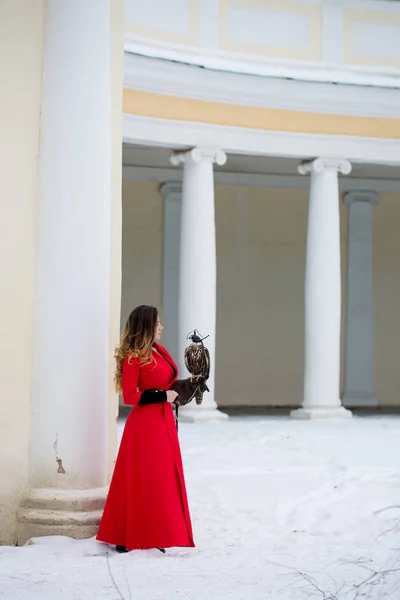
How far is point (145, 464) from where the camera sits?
23.4 feet

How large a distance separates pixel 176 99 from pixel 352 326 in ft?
28.9

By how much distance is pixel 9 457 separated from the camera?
7594mm

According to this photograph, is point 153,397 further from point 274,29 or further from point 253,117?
point 274,29

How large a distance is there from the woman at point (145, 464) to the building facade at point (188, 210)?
0.53 metres

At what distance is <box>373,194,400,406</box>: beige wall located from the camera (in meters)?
24.8

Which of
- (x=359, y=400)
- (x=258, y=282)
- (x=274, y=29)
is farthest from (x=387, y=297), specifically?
(x=274, y=29)

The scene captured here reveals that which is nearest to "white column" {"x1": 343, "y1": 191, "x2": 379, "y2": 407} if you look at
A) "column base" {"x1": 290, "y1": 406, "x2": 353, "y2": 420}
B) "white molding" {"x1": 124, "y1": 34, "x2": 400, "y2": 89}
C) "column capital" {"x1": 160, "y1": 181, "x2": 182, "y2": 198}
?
"column capital" {"x1": 160, "y1": 181, "x2": 182, "y2": 198}

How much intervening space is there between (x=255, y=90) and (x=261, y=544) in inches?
481

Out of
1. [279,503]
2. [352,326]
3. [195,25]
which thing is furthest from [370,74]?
[279,503]

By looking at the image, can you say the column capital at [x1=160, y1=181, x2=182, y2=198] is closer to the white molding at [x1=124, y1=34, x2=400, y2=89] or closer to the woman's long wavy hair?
the white molding at [x1=124, y1=34, x2=400, y2=89]

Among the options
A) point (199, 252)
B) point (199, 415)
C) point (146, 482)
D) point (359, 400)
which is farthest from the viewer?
point (359, 400)

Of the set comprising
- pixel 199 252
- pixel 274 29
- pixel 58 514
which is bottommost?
pixel 58 514

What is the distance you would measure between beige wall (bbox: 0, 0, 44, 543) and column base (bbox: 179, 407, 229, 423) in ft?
32.0

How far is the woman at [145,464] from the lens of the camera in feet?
23.1
